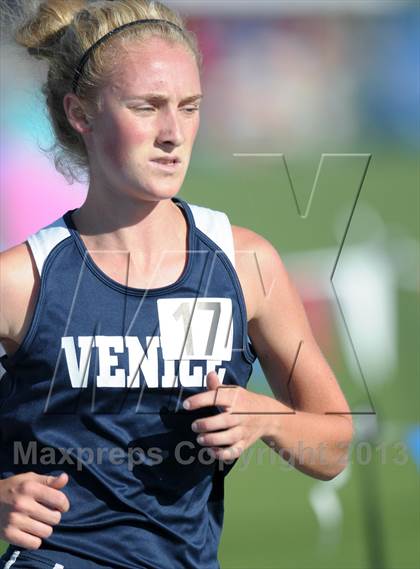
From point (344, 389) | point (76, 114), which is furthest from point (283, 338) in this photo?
point (344, 389)

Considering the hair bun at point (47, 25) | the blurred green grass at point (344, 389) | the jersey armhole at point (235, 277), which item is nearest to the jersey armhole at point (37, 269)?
the jersey armhole at point (235, 277)

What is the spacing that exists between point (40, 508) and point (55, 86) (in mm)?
727

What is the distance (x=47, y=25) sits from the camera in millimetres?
1678

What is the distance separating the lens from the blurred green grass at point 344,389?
3188 mm

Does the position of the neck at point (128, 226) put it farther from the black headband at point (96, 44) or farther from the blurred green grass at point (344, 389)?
the blurred green grass at point (344, 389)

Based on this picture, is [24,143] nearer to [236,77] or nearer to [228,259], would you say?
[236,77]

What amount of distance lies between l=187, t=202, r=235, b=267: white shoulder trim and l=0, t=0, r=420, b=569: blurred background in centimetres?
42

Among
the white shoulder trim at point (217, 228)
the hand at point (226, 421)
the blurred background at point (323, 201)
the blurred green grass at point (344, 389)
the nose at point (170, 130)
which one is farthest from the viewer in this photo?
the blurred background at point (323, 201)

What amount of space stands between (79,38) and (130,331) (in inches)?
19.4

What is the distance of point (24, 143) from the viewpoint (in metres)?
5.39

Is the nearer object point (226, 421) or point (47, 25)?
point (226, 421)

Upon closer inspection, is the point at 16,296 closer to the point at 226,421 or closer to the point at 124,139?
the point at 124,139

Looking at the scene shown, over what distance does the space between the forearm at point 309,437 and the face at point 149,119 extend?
386 millimetres

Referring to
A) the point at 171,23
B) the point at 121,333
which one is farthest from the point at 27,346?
the point at 171,23
